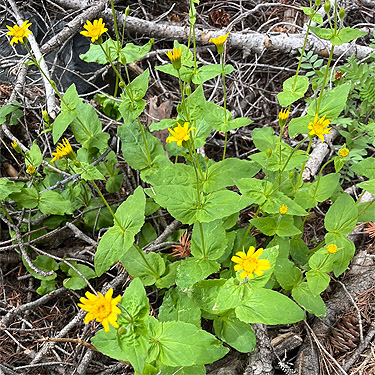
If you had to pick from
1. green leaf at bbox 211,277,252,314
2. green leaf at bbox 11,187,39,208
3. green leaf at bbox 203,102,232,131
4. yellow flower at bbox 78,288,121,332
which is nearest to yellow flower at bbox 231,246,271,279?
green leaf at bbox 211,277,252,314

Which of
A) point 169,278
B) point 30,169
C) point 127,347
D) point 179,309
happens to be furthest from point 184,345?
point 30,169

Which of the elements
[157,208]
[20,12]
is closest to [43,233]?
[157,208]

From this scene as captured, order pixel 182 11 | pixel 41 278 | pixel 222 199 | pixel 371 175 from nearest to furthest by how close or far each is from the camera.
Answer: pixel 222 199, pixel 371 175, pixel 41 278, pixel 182 11

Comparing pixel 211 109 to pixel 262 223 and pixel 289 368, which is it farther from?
pixel 289 368

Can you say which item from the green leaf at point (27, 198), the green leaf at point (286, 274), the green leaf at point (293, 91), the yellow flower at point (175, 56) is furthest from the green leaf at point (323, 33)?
the green leaf at point (27, 198)

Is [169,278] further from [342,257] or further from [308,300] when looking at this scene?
[342,257]

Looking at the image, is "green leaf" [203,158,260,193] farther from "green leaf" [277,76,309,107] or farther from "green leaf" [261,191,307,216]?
"green leaf" [277,76,309,107]
